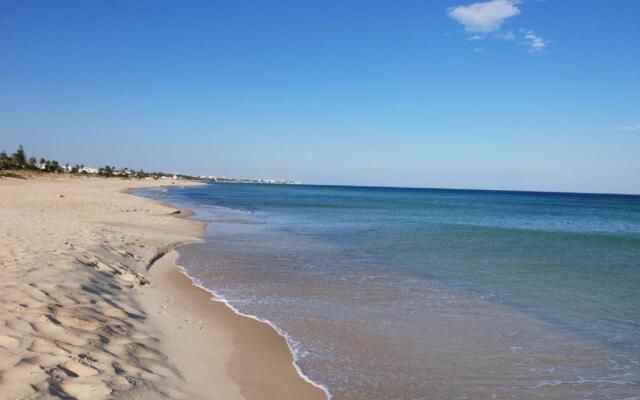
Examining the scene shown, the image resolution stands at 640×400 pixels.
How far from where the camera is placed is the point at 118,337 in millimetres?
6441

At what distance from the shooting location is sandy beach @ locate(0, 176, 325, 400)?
4.91 meters

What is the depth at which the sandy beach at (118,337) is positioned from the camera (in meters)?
Result: 4.91

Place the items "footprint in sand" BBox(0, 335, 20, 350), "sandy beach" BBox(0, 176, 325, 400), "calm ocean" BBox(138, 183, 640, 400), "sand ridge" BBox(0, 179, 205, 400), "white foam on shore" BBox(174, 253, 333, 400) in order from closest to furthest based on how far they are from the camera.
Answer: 1. "sand ridge" BBox(0, 179, 205, 400)
2. "sandy beach" BBox(0, 176, 325, 400)
3. "footprint in sand" BBox(0, 335, 20, 350)
4. "white foam on shore" BBox(174, 253, 333, 400)
5. "calm ocean" BBox(138, 183, 640, 400)

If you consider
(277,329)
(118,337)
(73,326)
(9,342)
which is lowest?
(277,329)

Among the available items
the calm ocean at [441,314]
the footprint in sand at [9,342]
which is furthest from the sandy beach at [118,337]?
the calm ocean at [441,314]

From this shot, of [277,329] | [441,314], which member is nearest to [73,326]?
[277,329]

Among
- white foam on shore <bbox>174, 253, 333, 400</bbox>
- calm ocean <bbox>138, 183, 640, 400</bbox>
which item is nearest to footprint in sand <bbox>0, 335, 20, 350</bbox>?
white foam on shore <bbox>174, 253, 333, 400</bbox>

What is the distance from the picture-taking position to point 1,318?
19.4ft

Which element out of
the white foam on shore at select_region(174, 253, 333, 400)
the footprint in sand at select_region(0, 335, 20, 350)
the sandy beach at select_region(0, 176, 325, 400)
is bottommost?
the white foam on shore at select_region(174, 253, 333, 400)

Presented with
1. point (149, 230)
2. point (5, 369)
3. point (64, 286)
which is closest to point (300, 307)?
point (64, 286)

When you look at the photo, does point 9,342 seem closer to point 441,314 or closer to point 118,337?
point 118,337

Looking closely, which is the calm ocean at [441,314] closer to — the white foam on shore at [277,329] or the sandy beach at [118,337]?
the white foam on shore at [277,329]

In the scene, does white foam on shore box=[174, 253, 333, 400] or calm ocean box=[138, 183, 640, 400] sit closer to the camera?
white foam on shore box=[174, 253, 333, 400]

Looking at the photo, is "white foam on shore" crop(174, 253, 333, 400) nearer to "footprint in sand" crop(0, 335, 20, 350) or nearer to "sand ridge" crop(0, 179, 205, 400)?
"sand ridge" crop(0, 179, 205, 400)
